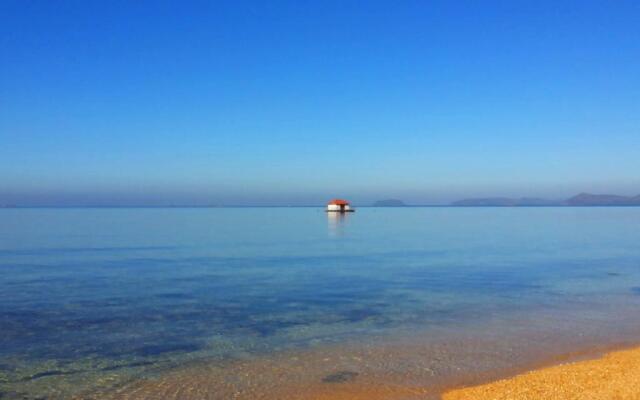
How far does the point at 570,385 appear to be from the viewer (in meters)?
12.2

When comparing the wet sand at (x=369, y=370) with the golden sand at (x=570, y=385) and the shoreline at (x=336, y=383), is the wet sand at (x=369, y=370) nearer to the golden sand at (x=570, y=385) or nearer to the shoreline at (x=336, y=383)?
the shoreline at (x=336, y=383)

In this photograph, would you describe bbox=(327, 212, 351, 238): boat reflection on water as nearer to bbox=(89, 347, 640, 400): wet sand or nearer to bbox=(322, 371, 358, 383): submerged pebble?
bbox=(89, 347, 640, 400): wet sand

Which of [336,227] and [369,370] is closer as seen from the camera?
[369,370]

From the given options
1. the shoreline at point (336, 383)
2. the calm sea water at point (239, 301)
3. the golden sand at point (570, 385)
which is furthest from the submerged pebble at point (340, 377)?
the calm sea water at point (239, 301)

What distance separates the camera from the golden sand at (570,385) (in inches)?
453

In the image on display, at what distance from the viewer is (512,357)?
1530 cm

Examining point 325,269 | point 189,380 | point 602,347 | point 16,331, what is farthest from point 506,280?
point 16,331

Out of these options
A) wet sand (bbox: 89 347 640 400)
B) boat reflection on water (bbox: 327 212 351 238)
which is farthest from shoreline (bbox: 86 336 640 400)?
boat reflection on water (bbox: 327 212 351 238)

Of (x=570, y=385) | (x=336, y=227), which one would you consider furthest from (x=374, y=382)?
(x=336, y=227)

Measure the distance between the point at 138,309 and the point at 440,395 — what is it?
44.6 feet

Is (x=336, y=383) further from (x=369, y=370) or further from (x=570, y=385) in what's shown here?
(x=570, y=385)

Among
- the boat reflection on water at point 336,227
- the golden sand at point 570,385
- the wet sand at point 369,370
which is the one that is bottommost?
the wet sand at point 369,370

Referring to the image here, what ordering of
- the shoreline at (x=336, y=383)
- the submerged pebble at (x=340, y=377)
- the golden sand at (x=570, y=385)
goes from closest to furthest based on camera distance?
the golden sand at (x=570, y=385) → the shoreline at (x=336, y=383) → the submerged pebble at (x=340, y=377)

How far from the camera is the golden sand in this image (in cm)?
1151
